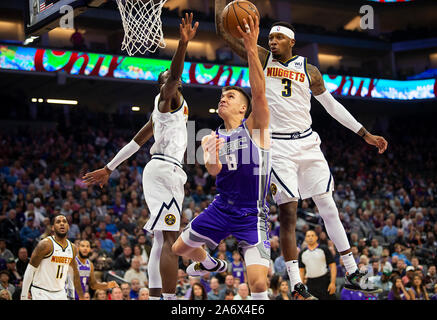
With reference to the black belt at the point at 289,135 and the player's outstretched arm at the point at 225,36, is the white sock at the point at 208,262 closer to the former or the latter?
the black belt at the point at 289,135

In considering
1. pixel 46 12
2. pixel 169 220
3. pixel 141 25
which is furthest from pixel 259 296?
pixel 46 12

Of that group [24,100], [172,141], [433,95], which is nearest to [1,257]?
[172,141]

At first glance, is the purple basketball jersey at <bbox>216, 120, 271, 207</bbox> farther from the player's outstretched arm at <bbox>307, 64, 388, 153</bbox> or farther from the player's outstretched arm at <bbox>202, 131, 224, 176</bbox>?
the player's outstretched arm at <bbox>307, 64, 388, 153</bbox>

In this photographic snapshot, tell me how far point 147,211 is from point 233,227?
10135mm

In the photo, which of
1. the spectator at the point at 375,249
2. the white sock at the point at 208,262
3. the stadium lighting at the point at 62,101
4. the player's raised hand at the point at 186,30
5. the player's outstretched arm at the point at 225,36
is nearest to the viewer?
the player's raised hand at the point at 186,30

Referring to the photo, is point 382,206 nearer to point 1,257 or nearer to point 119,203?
point 119,203

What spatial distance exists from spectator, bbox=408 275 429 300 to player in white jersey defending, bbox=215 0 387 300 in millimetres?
7413

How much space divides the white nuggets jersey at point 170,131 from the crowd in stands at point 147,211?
853 mm

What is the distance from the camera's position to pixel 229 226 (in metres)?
5.37

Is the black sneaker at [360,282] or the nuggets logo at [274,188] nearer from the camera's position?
the nuggets logo at [274,188]

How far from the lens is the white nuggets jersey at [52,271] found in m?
8.78

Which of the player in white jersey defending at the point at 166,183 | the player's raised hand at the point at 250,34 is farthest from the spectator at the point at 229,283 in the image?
the player's raised hand at the point at 250,34

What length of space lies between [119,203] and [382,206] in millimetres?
9639

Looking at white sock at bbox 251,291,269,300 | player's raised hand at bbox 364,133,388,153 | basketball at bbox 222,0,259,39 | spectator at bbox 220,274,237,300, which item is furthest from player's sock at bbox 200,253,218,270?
spectator at bbox 220,274,237,300
